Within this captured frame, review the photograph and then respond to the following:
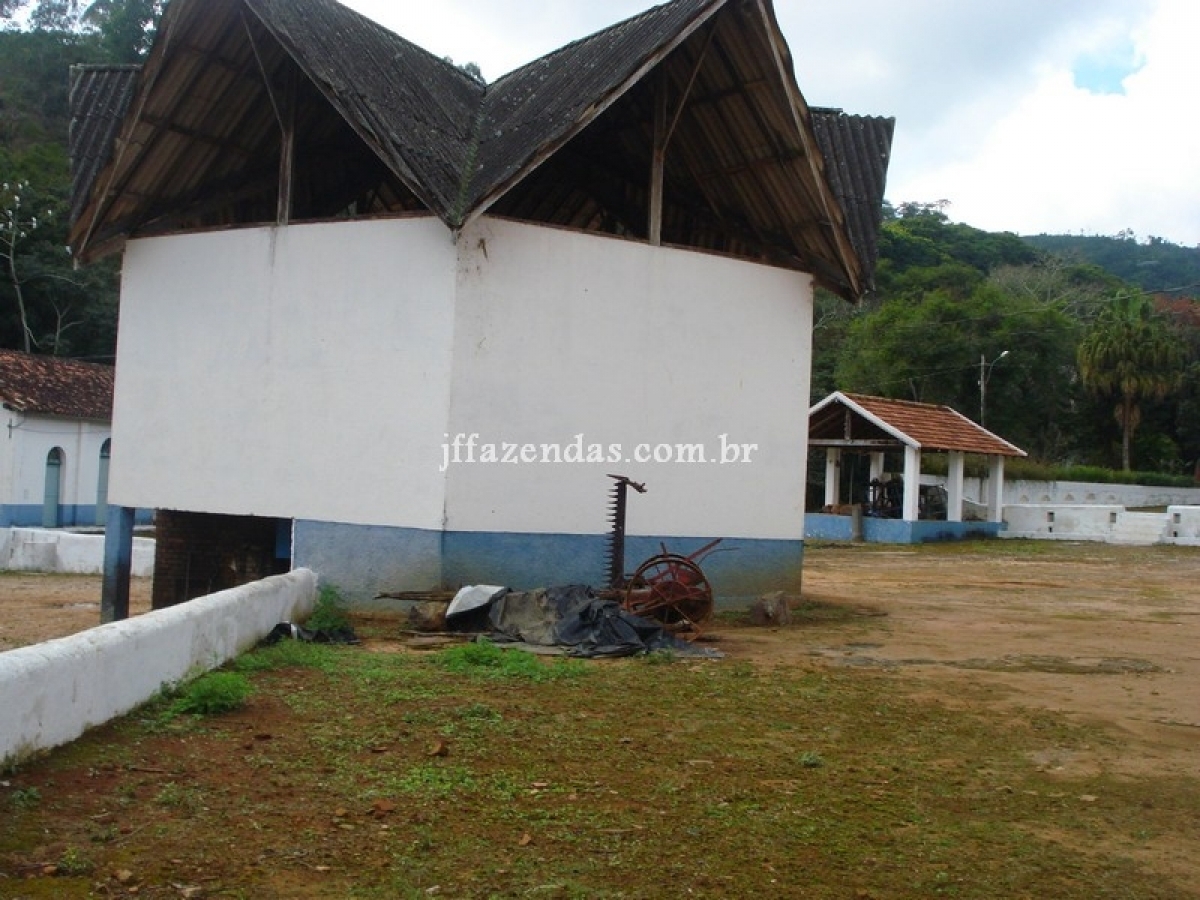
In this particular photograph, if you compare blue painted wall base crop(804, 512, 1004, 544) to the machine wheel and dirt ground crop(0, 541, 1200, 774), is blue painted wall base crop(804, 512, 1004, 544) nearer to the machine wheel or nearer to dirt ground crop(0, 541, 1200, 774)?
dirt ground crop(0, 541, 1200, 774)

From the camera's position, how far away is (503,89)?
52.5ft

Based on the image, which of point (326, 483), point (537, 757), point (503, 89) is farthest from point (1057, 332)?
point (537, 757)

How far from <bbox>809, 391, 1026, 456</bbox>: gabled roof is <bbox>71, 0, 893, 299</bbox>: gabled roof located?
18.3 m

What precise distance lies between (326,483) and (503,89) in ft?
21.5

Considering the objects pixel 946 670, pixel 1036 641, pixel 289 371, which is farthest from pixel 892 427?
pixel 946 670

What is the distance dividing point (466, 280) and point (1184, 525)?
27711 mm

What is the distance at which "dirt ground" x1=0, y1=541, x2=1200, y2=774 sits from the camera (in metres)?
8.37

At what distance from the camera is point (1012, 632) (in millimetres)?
12961

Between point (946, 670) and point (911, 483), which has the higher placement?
point (911, 483)

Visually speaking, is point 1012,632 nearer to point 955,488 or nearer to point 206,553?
point 206,553

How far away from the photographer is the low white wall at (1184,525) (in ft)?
107

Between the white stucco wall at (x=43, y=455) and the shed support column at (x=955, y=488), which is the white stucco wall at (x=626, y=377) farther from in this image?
the white stucco wall at (x=43, y=455)

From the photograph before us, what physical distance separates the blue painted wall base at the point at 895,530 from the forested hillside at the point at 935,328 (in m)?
10.4

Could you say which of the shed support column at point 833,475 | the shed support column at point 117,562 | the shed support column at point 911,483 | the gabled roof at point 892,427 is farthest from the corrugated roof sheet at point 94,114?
the shed support column at point 833,475
